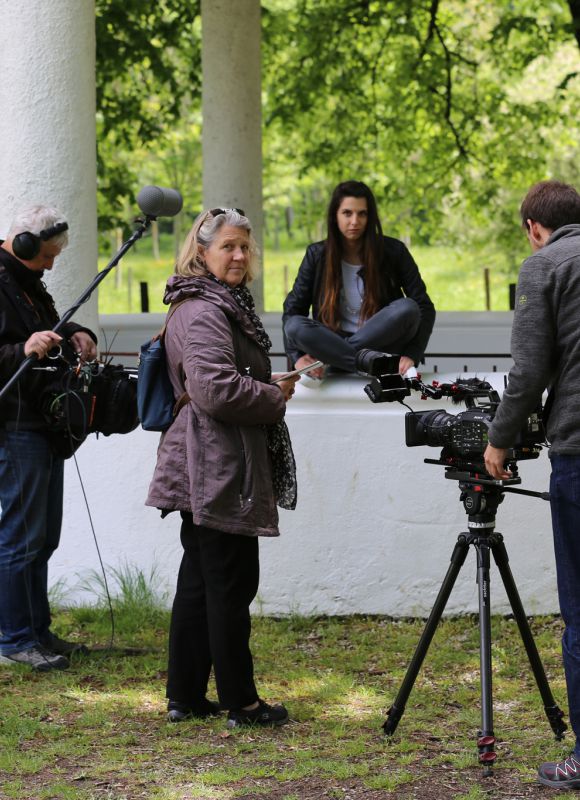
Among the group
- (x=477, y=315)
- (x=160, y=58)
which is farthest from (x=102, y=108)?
(x=477, y=315)

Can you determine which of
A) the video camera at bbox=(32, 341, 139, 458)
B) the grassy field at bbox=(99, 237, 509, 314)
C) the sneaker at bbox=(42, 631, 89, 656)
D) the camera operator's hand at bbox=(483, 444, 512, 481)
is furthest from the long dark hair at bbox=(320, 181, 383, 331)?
the grassy field at bbox=(99, 237, 509, 314)

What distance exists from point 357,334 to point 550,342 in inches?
94.8

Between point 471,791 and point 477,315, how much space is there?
7940mm

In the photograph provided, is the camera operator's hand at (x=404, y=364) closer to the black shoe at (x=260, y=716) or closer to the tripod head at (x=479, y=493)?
the tripod head at (x=479, y=493)

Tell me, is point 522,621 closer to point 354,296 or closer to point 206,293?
point 206,293

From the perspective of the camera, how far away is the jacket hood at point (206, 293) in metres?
4.59

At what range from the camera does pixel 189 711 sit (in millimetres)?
4914

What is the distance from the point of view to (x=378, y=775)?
4277 mm

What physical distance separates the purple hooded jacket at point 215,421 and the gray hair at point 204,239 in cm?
8

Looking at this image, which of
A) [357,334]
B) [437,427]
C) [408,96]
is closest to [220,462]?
[437,427]

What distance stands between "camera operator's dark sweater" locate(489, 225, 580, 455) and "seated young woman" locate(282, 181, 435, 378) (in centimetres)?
215

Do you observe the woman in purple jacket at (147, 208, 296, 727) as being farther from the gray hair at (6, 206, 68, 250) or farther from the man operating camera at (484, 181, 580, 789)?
the man operating camera at (484, 181, 580, 789)

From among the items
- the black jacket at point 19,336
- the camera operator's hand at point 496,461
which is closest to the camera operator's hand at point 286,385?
the camera operator's hand at point 496,461

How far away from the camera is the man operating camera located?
383 centimetres
